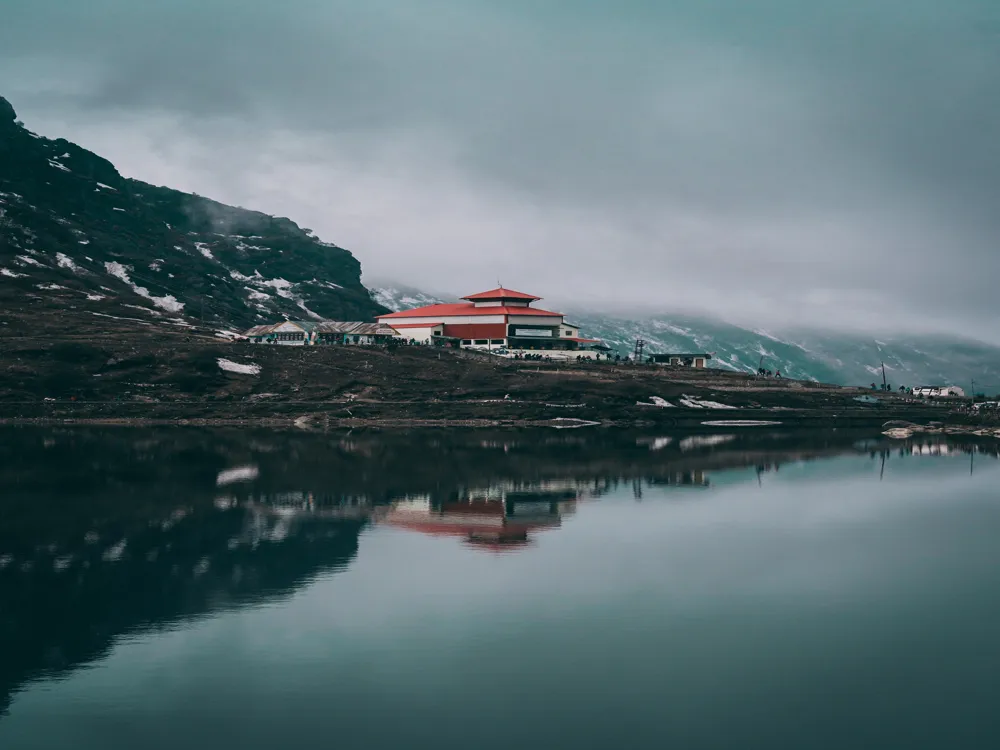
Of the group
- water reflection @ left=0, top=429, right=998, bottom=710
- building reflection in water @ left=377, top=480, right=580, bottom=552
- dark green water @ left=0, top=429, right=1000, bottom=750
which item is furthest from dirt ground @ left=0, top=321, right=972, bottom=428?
building reflection in water @ left=377, top=480, right=580, bottom=552

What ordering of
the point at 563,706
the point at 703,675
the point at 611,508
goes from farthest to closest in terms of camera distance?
the point at 611,508 < the point at 703,675 < the point at 563,706

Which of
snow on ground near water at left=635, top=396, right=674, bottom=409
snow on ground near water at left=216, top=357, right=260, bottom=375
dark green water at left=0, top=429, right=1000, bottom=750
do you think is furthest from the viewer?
snow on ground near water at left=635, top=396, right=674, bottom=409

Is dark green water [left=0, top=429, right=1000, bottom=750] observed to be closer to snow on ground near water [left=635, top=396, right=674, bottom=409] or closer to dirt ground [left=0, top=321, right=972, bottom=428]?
dirt ground [left=0, top=321, right=972, bottom=428]

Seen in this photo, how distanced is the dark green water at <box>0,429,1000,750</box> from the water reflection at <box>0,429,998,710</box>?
15.5 inches

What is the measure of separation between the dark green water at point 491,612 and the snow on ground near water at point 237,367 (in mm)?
85214

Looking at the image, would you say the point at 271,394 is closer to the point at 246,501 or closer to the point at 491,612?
the point at 246,501

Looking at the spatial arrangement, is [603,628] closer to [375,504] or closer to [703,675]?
[703,675]

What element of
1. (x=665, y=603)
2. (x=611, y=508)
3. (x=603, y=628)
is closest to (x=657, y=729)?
(x=603, y=628)

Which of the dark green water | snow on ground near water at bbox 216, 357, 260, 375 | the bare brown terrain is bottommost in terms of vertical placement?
the dark green water

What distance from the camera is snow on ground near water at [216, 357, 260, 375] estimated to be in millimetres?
191250

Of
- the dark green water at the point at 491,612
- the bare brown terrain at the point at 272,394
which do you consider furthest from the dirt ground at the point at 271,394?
the dark green water at the point at 491,612

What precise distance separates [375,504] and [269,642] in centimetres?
4295

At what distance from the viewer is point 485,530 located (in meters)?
76.8

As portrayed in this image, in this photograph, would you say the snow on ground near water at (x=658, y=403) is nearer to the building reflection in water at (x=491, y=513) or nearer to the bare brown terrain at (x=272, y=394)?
the bare brown terrain at (x=272, y=394)
